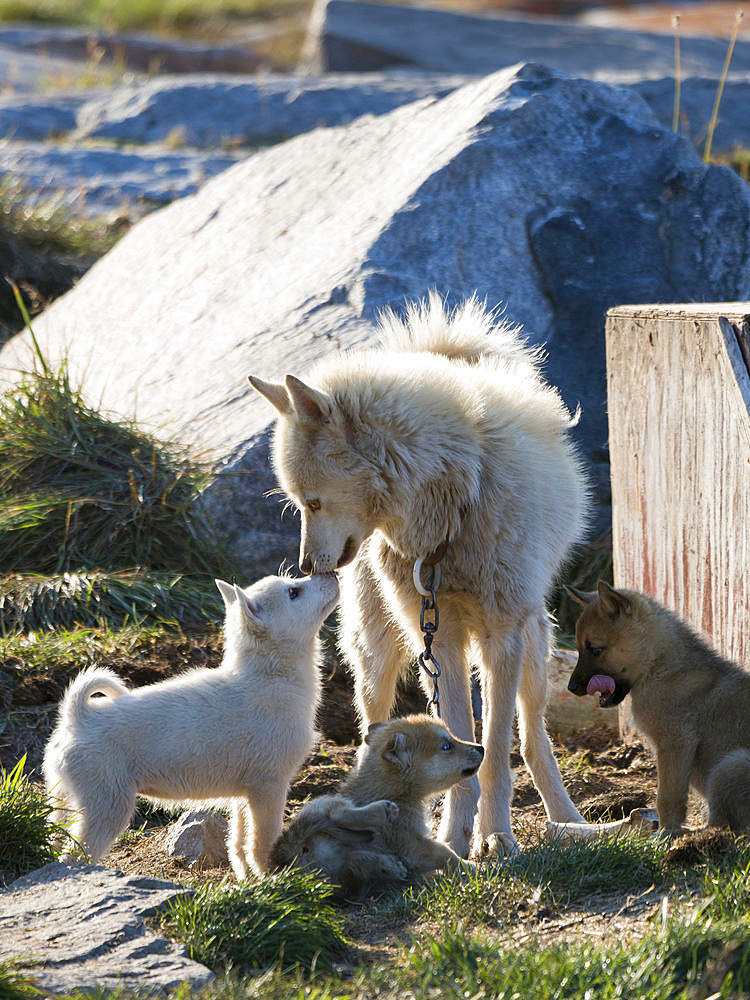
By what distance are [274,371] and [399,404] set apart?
8.81ft

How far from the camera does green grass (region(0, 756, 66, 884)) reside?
378cm

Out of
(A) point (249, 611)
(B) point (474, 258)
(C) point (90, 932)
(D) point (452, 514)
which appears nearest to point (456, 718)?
(D) point (452, 514)

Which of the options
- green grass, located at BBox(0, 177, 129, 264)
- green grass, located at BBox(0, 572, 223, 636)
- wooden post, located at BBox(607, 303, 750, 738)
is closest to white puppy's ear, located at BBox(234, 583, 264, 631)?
green grass, located at BBox(0, 572, 223, 636)

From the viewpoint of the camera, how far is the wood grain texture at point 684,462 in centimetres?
439

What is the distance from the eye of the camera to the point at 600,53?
2153 cm

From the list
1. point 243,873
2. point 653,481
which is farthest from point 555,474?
point 243,873

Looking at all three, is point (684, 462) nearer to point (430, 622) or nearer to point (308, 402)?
point (430, 622)

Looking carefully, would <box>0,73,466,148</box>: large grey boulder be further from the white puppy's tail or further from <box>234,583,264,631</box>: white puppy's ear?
the white puppy's tail

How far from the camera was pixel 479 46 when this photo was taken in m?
22.7

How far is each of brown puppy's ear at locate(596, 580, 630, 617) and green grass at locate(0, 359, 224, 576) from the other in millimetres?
2953

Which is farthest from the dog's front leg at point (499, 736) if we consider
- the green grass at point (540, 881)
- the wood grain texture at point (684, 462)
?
the wood grain texture at point (684, 462)

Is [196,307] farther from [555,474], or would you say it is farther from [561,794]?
[561,794]

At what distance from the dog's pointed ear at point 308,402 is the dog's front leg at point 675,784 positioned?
5.99 feet

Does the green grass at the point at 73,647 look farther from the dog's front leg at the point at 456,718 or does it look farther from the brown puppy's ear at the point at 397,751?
the brown puppy's ear at the point at 397,751
